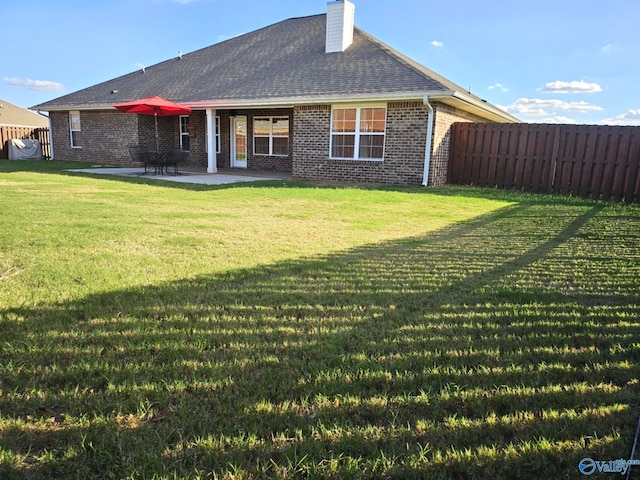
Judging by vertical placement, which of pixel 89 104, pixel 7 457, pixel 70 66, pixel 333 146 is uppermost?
pixel 70 66

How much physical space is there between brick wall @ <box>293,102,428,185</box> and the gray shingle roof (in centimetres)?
78

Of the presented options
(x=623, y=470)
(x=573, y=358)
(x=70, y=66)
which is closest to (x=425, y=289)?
(x=573, y=358)

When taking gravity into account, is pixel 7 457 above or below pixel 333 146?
below

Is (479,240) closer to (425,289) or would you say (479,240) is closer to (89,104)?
(425,289)

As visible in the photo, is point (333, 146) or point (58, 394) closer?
point (58, 394)

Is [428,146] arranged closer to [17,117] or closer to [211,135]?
[211,135]

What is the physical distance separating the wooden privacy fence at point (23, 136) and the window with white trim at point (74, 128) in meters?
2.24

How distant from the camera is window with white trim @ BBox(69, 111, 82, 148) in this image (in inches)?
867

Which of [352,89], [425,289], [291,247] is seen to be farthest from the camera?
[352,89]

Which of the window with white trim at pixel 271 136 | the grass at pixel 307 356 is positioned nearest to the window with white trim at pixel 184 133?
the window with white trim at pixel 271 136

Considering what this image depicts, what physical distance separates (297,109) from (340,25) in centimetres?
433

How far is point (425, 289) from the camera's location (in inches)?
151

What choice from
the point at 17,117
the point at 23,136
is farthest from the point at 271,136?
the point at 17,117

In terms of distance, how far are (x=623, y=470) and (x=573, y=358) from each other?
101 cm
